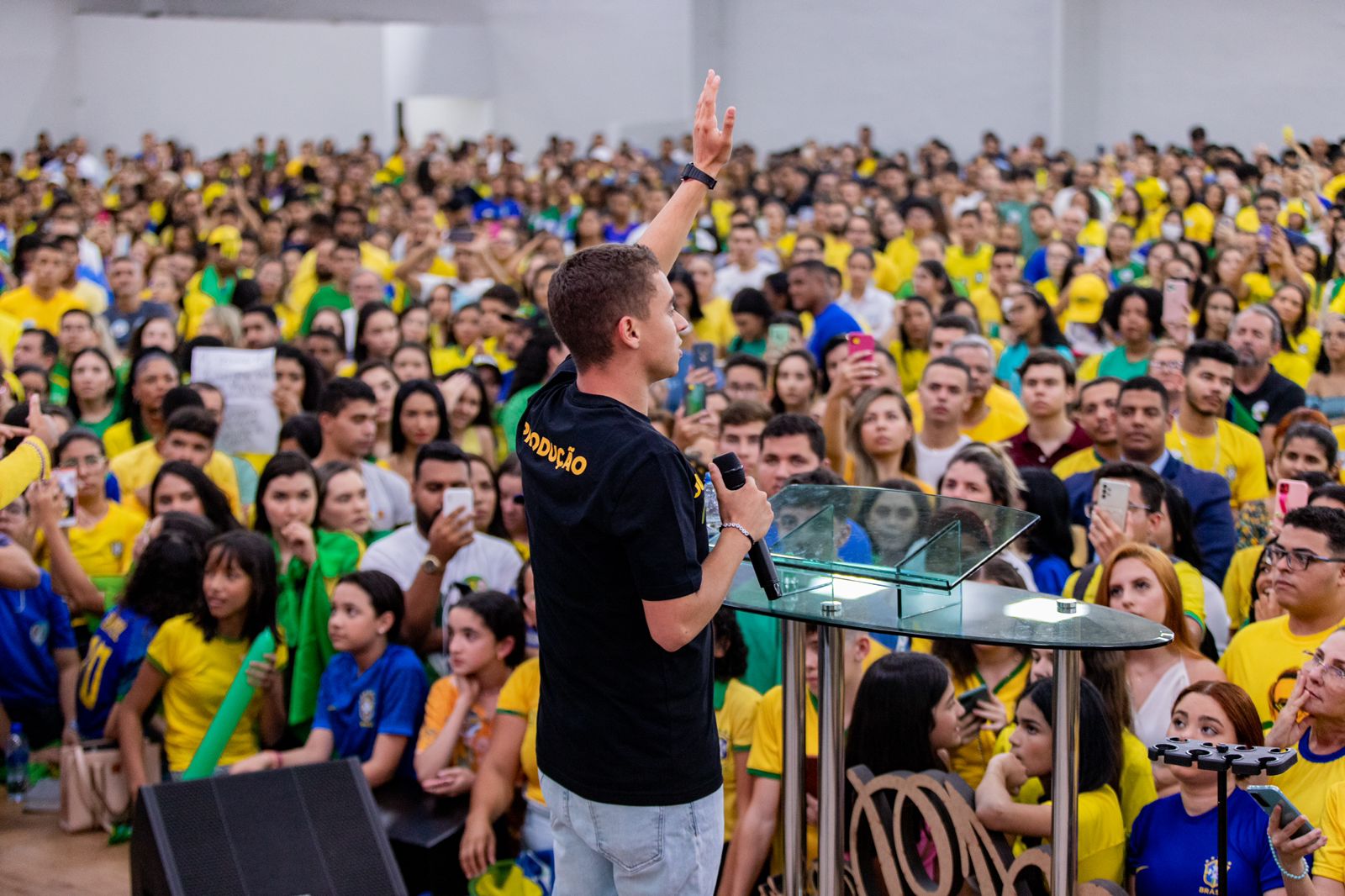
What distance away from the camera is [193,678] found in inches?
180

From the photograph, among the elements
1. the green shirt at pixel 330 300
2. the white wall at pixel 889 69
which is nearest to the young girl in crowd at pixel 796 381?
the green shirt at pixel 330 300

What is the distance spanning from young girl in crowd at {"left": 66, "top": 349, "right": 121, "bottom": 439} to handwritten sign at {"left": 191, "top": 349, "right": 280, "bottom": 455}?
0.47 metres

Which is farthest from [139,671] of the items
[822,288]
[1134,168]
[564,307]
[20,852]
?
[1134,168]

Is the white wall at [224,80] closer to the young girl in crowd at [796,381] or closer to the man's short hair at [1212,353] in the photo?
the young girl in crowd at [796,381]

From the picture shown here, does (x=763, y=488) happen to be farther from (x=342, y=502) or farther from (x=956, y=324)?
(x=956, y=324)

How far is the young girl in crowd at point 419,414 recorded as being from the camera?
568cm

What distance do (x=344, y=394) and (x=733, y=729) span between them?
8.00 ft

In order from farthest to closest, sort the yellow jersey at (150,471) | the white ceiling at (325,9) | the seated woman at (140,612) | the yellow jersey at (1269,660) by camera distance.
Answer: the white ceiling at (325,9) < the yellow jersey at (150,471) < the seated woman at (140,612) < the yellow jersey at (1269,660)

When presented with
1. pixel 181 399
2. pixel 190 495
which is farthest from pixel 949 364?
pixel 181 399

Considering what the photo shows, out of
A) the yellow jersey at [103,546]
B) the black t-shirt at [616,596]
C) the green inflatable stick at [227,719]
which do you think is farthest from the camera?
the yellow jersey at [103,546]

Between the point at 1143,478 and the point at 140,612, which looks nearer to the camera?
the point at 1143,478

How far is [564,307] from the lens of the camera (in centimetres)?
224

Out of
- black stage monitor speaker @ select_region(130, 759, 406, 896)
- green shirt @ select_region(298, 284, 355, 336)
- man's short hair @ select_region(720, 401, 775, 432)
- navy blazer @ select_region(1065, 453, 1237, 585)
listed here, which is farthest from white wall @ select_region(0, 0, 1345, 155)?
black stage monitor speaker @ select_region(130, 759, 406, 896)

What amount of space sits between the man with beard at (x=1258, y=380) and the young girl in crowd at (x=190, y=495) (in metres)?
3.99
